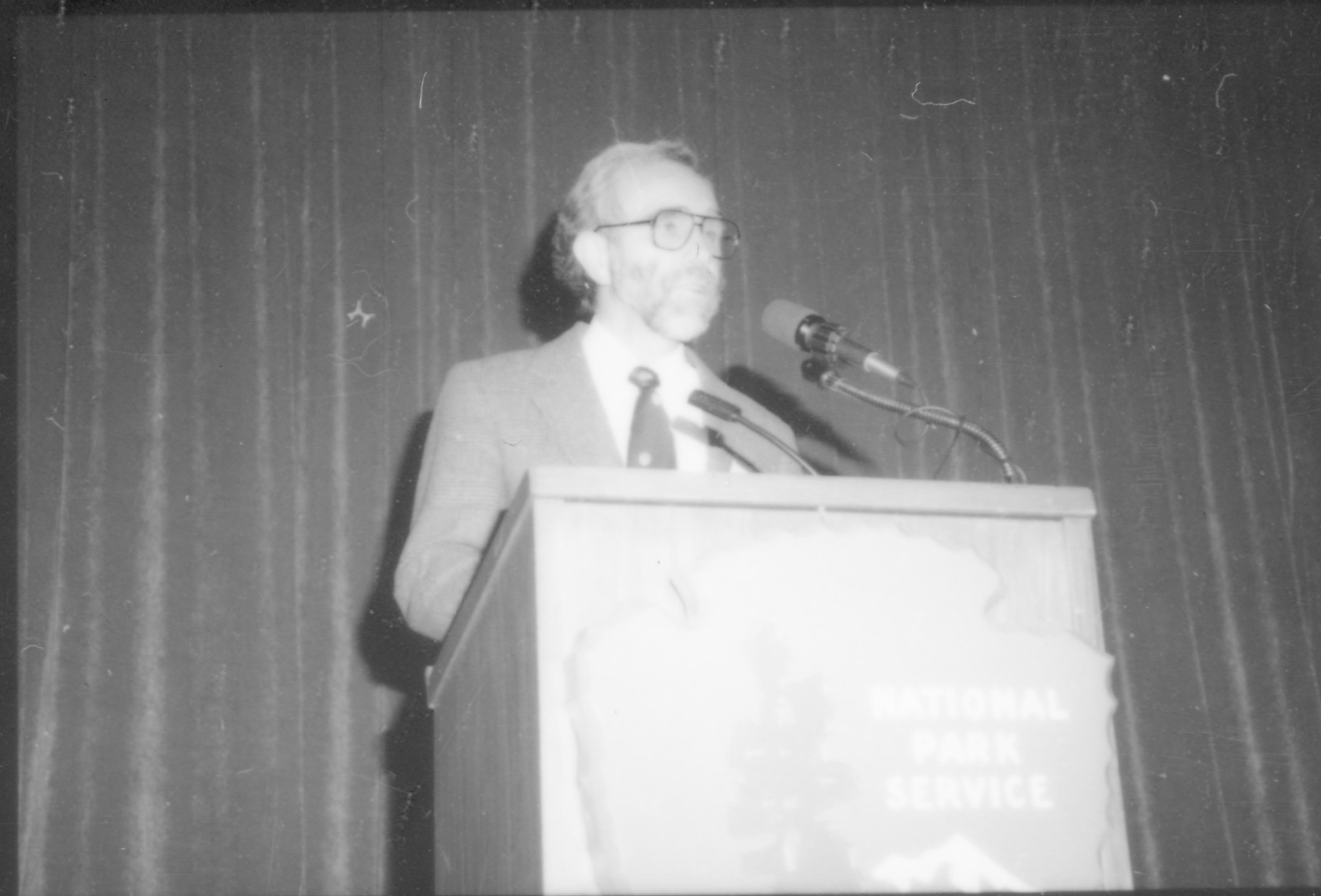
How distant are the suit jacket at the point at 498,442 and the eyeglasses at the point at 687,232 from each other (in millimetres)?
244

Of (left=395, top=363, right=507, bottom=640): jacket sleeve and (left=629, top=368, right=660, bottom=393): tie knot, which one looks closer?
(left=629, top=368, right=660, bottom=393): tie knot

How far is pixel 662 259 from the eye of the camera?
2.27 meters

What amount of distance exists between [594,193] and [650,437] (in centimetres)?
68

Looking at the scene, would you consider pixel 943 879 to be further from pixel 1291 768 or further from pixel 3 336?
pixel 1291 768

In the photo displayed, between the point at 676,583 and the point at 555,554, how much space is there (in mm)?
100

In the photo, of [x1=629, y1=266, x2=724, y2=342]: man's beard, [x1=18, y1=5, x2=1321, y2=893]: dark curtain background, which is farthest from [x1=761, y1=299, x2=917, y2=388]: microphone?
[x1=18, y1=5, x2=1321, y2=893]: dark curtain background

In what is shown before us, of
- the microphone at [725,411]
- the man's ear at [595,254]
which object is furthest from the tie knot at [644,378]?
the man's ear at [595,254]

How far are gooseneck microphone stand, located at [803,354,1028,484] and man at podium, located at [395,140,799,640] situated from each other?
0.61 ft

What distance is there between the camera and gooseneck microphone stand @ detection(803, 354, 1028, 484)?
1.52m

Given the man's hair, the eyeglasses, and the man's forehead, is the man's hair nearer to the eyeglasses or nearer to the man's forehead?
the man's forehead

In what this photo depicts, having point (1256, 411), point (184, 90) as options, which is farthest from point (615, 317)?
point (1256, 411)

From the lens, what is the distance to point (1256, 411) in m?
3.89

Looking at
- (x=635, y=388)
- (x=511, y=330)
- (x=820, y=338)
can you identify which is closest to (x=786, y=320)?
(x=820, y=338)

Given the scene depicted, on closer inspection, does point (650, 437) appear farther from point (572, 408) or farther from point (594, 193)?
point (594, 193)
